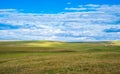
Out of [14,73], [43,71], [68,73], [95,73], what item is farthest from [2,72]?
[95,73]

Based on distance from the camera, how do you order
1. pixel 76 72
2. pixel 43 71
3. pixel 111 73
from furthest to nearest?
pixel 43 71 < pixel 76 72 < pixel 111 73

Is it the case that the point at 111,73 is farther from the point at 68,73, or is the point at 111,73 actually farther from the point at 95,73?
the point at 68,73

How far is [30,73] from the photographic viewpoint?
104 ft

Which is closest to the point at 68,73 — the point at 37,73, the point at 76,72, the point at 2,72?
the point at 76,72

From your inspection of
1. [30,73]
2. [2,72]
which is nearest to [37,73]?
[30,73]

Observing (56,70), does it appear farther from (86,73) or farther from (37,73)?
(86,73)

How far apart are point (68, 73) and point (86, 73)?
5.95ft

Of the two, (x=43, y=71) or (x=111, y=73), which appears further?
(x=43, y=71)

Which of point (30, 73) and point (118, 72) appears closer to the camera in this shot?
point (118, 72)

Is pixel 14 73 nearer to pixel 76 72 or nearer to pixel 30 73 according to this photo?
pixel 30 73

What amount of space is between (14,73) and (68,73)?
6104mm

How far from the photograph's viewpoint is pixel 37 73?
104ft

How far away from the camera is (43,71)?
1309 inches

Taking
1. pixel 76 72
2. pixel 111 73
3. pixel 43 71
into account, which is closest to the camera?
pixel 111 73
